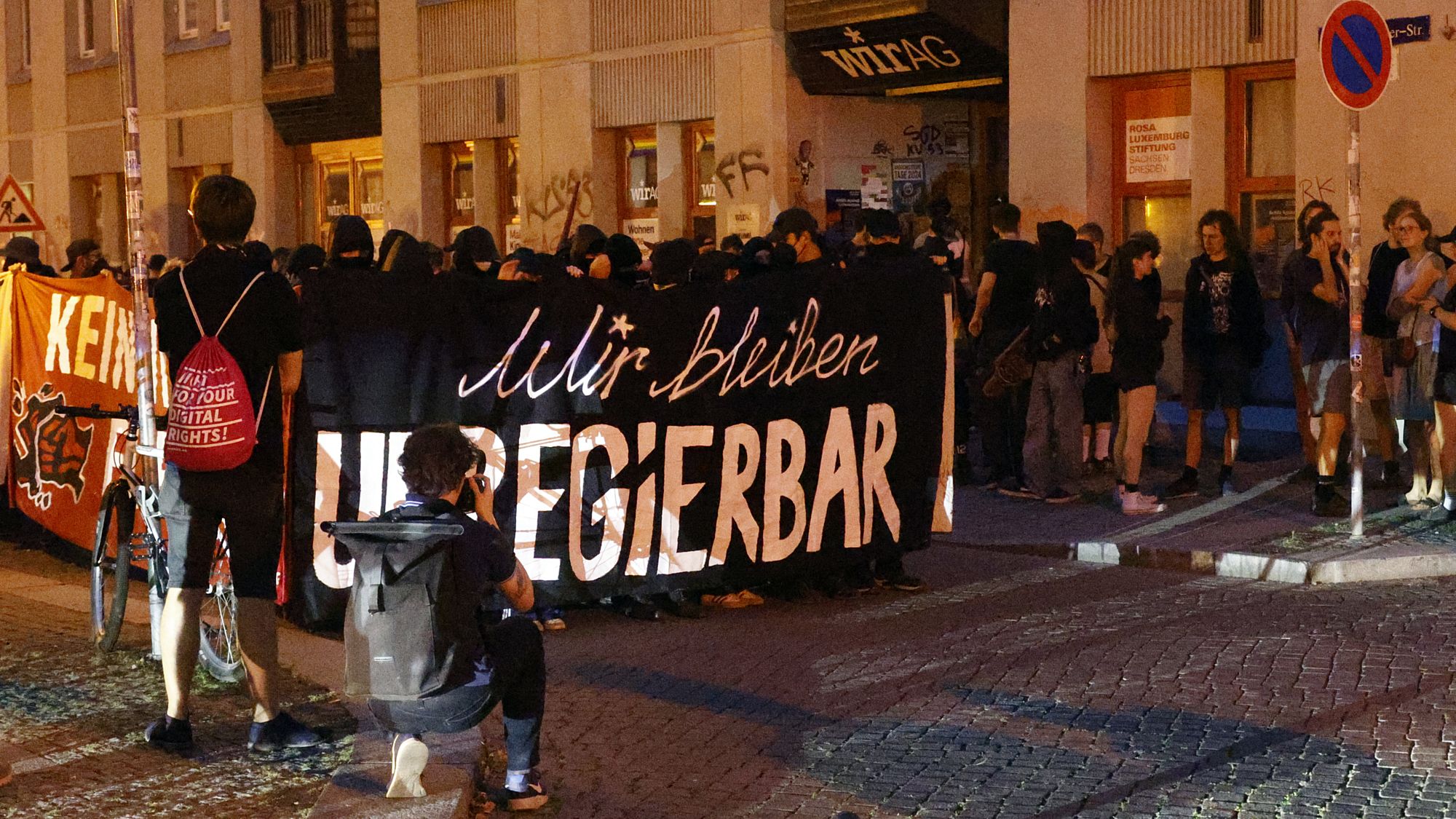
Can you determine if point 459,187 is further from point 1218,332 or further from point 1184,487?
point 1218,332

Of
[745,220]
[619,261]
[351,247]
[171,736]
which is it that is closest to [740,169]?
[745,220]

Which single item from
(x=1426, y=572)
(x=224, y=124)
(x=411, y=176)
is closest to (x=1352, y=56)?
(x=1426, y=572)

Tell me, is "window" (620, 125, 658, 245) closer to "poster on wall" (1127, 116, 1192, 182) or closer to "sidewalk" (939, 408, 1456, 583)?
"poster on wall" (1127, 116, 1192, 182)

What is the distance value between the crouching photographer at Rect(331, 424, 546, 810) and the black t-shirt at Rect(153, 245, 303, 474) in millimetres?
1110

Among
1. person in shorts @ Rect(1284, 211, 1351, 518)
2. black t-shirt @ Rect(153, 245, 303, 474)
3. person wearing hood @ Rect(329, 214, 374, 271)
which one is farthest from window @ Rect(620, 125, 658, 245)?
black t-shirt @ Rect(153, 245, 303, 474)

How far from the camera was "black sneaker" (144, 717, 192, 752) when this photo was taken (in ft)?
21.8

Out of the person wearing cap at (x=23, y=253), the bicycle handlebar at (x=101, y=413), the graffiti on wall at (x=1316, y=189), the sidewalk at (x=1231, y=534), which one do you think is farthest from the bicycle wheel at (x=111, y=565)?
the graffiti on wall at (x=1316, y=189)

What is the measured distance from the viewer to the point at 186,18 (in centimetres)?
3038

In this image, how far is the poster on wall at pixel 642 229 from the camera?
73.3ft

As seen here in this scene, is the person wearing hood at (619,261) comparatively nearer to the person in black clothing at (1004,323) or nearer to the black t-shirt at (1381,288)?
the person in black clothing at (1004,323)

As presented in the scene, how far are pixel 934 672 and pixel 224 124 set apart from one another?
917 inches

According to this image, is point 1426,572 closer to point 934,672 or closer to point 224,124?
point 934,672

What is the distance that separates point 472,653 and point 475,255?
13.7 ft

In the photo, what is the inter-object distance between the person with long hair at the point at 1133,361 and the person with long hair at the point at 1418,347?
1.36m
